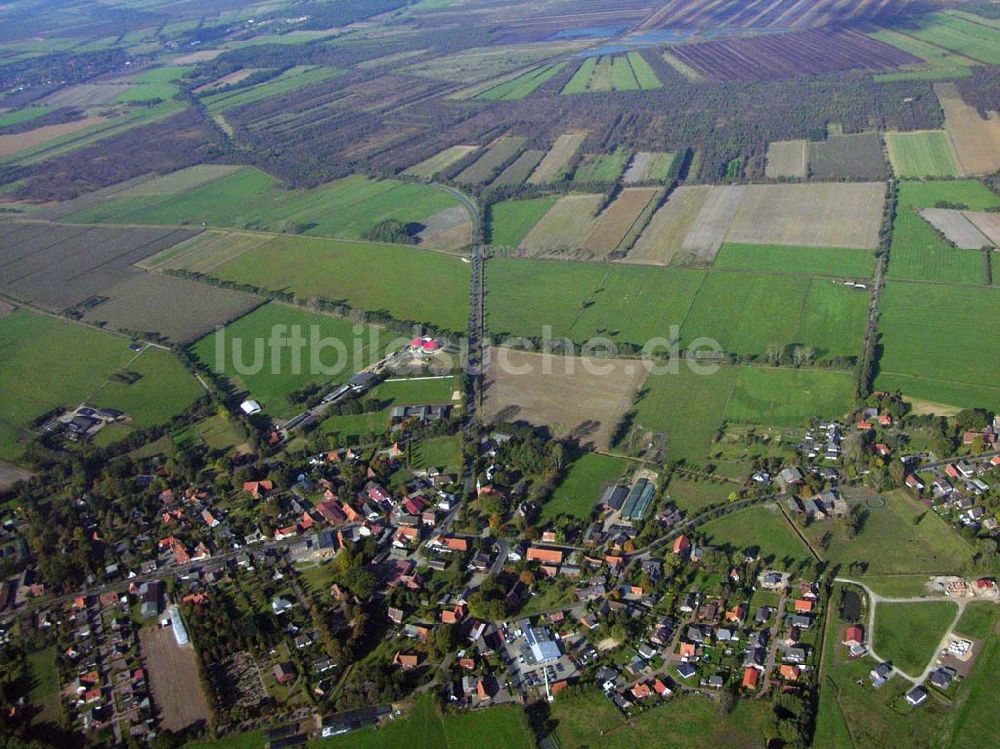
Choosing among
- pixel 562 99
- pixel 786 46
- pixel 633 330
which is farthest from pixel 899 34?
pixel 633 330

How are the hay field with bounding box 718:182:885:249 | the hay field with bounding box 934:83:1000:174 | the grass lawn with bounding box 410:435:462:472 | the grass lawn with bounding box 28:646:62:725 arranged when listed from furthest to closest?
the hay field with bounding box 934:83:1000:174
the hay field with bounding box 718:182:885:249
the grass lawn with bounding box 410:435:462:472
the grass lawn with bounding box 28:646:62:725

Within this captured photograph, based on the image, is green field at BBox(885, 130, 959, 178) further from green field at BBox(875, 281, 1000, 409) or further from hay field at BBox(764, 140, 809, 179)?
green field at BBox(875, 281, 1000, 409)

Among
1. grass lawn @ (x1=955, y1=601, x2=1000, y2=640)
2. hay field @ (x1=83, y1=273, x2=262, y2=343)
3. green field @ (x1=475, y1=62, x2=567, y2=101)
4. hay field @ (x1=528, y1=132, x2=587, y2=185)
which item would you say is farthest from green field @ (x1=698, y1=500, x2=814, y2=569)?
green field @ (x1=475, y1=62, x2=567, y2=101)

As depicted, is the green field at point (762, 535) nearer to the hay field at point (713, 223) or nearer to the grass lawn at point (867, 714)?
the grass lawn at point (867, 714)

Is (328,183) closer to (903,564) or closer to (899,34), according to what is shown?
(903,564)

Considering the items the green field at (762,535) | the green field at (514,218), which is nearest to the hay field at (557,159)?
the green field at (514,218)

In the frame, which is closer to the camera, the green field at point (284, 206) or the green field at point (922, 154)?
the green field at point (922, 154)
